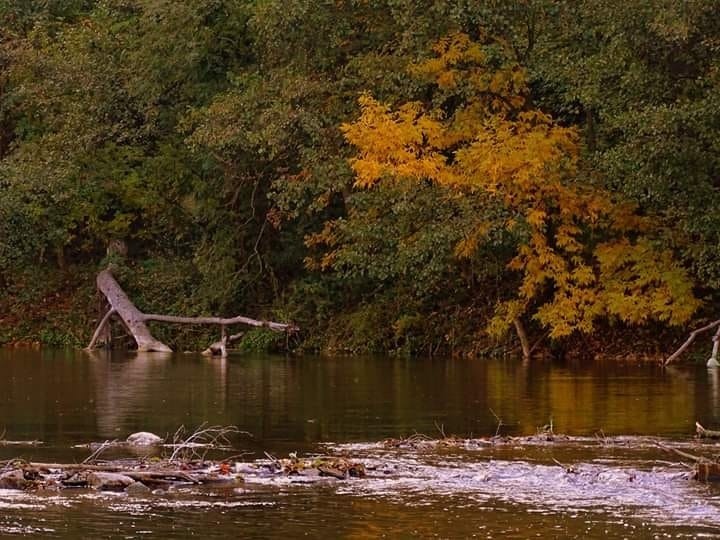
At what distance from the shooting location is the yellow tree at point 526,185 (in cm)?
4206

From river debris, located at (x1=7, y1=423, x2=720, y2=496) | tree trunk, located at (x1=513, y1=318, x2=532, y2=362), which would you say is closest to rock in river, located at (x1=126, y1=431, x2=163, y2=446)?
river debris, located at (x1=7, y1=423, x2=720, y2=496)

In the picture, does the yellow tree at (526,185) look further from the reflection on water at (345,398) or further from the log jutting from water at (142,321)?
the log jutting from water at (142,321)

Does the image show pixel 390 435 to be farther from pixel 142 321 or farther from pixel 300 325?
pixel 142 321

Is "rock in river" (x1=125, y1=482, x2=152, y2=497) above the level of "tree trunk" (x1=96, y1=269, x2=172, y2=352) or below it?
below

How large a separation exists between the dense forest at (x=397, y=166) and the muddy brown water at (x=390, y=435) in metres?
3.77

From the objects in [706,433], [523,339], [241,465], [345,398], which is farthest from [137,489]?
[523,339]

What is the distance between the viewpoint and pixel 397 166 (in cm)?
4322

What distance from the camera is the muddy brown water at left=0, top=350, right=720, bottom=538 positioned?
14430 millimetres

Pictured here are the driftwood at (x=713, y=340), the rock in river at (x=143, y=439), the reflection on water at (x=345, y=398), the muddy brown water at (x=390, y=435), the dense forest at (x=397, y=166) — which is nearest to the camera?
the muddy brown water at (x=390, y=435)

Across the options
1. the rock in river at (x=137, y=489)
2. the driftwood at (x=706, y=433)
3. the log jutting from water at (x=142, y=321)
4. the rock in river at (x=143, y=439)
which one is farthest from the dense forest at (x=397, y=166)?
the rock in river at (x=137, y=489)

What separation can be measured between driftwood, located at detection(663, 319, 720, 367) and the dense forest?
2.26 feet

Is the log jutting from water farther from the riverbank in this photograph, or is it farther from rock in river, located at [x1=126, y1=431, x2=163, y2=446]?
rock in river, located at [x1=126, y1=431, x2=163, y2=446]

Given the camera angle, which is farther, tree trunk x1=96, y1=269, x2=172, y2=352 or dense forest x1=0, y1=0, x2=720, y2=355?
tree trunk x1=96, y1=269, x2=172, y2=352

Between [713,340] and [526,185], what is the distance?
641 cm
